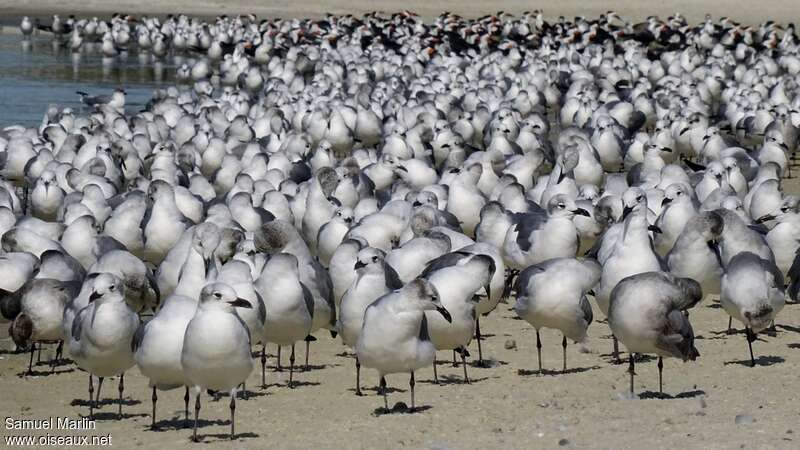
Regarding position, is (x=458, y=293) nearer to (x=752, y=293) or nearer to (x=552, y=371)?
(x=552, y=371)

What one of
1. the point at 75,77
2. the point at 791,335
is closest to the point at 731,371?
Answer: the point at 791,335

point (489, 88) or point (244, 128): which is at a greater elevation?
point (489, 88)

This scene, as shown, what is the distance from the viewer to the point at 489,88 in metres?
30.7

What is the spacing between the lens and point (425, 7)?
62312mm

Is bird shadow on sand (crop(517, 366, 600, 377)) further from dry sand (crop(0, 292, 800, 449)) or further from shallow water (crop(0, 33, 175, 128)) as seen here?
shallow water (crop(0, 33, 175, 128))

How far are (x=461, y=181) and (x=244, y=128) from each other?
8.19 meters

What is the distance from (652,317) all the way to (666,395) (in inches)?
23.5

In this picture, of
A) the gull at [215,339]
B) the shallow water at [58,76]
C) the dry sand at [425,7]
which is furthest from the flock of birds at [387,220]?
the dry sand at [425,7]

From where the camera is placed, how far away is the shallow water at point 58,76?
31.4 metres

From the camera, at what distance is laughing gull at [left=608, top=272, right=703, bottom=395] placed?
→ 34.5 ft

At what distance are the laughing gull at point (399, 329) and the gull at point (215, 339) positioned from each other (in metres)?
1.07

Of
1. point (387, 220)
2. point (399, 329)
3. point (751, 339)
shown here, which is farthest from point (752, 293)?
point (387, 220)

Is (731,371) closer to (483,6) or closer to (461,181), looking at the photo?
(461,181)

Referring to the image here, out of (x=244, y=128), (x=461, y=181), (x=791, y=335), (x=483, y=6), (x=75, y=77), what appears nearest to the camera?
(x=791, y=335)
